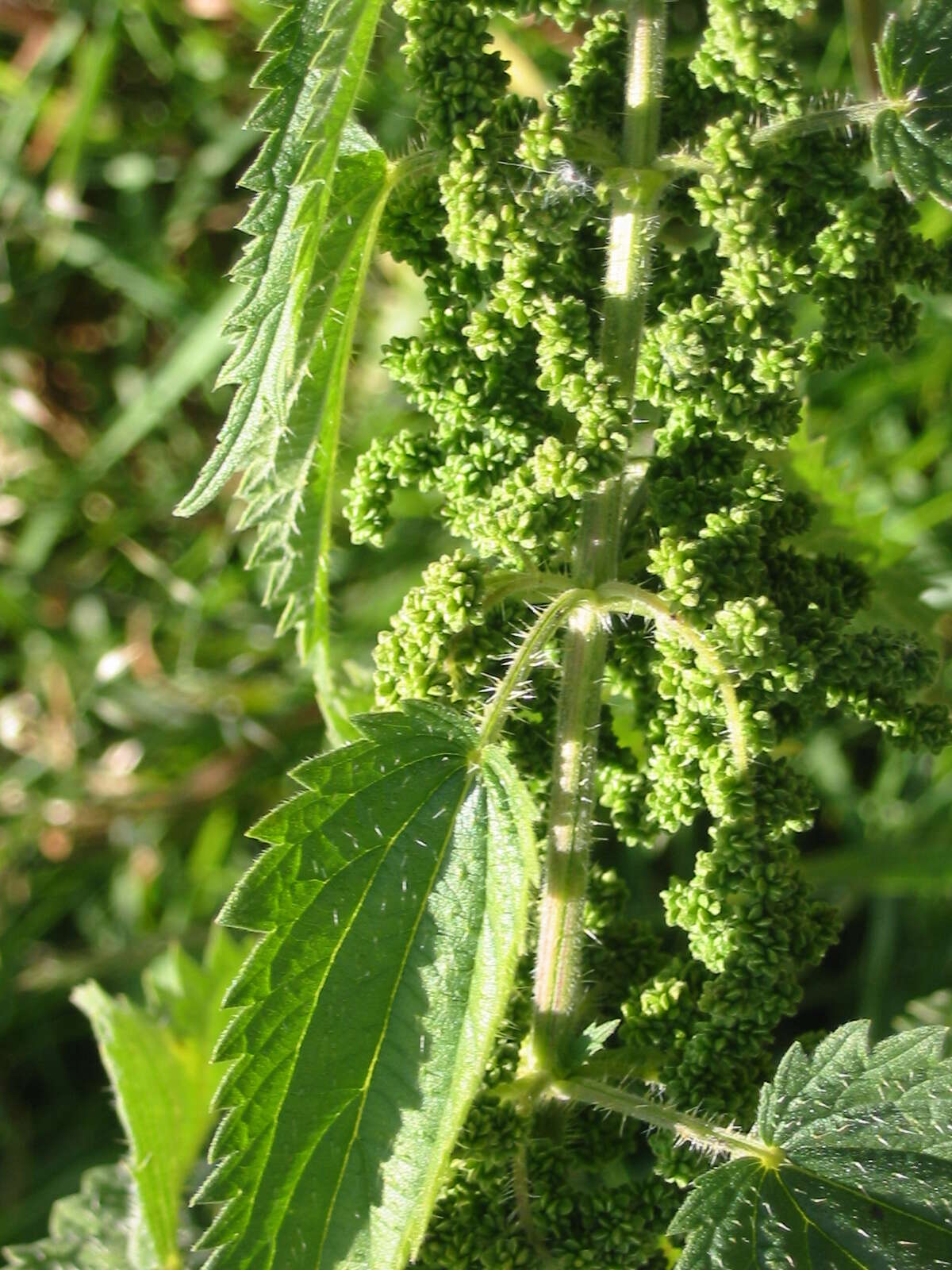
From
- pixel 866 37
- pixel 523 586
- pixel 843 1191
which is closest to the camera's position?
pixel 843 1191

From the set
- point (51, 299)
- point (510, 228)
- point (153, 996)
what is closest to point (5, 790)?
point (153, 996)

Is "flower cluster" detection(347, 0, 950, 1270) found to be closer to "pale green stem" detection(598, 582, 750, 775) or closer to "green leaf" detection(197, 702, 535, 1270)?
"pale green stem" detection(598, 582, 750, 775)

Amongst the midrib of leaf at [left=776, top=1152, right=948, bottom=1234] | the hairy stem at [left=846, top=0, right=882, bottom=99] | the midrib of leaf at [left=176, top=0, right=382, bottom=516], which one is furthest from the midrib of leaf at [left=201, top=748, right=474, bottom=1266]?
the hairy stem at [left=846, top=0, right=882, bottom=99]

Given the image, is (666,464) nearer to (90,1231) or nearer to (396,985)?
(396,985)

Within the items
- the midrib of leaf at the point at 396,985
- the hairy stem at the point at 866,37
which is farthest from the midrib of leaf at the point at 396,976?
the hairy stem at the point at 866,37

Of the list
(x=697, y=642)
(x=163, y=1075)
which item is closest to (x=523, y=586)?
(x=697, y=642)

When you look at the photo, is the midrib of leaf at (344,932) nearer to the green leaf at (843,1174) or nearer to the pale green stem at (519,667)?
the pale green stem at (519,667)
